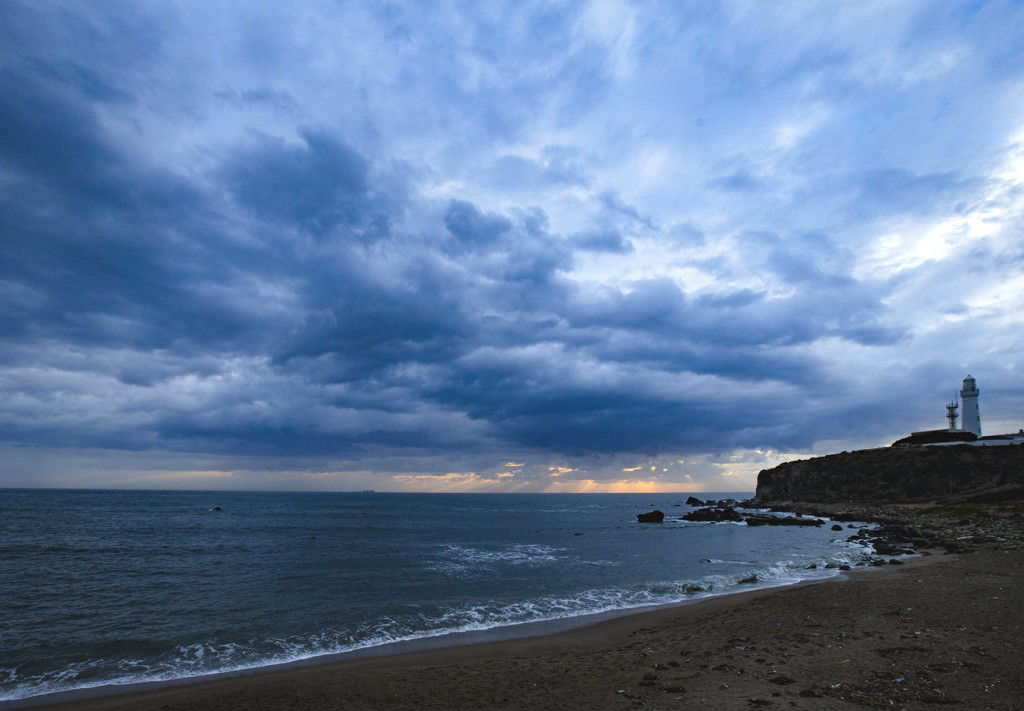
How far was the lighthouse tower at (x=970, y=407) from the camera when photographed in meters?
115

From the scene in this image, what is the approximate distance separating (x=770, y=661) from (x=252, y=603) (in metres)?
25.2

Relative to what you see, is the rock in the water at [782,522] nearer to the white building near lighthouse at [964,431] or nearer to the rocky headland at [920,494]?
the rocky headland at [920,494]

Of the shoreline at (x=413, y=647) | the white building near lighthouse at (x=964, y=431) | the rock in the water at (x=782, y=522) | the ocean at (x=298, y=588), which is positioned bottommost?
the rock in the water at (x=782, y=522)

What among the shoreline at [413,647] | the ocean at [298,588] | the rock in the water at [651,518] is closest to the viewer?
the shoreline at [413,647]

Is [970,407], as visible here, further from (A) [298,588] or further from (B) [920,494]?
(A) [298,588]

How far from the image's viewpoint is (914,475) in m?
88.3

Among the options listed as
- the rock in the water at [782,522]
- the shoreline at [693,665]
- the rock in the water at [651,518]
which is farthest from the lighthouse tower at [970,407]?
the shoreline at [693,665]

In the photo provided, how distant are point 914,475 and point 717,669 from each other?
329ft

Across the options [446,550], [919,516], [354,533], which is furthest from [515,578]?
[919,516]

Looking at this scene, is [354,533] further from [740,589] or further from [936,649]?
[936,649]

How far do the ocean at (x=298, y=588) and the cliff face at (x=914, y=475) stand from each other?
36859mm

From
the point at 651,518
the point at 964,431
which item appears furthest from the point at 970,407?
the point at 651,518

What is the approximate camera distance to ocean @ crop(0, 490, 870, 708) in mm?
19156

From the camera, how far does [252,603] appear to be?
87.5 ft
